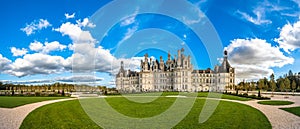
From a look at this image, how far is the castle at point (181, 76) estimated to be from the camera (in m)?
72.9

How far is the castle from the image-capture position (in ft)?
239

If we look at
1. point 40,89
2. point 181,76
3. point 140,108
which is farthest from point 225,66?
point 140,108

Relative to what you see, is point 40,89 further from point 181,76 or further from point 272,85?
point 272,85

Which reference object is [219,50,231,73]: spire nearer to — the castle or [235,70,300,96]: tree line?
the castle

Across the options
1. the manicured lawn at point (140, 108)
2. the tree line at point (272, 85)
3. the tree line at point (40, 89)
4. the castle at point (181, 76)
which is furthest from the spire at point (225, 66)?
the manicured lawn at point (140, 108)

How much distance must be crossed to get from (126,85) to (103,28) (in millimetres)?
Result: 76411

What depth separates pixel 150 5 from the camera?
768 inches

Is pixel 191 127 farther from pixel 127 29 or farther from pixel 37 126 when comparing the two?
pixel 127 29

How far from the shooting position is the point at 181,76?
73.1 meters

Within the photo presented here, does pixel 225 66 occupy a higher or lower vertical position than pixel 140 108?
higher

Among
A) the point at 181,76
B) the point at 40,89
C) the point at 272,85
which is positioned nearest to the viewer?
the point at 272,85

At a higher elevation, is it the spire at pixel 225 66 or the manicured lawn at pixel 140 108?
the spire at pixel 225 66

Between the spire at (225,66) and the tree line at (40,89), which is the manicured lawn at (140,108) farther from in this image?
the spire at (225,66)

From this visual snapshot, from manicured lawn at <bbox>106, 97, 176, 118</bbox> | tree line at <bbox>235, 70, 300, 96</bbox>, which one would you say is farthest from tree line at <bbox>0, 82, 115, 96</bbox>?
tree line at <bbox>235, 70, 300, 96</bbox>
